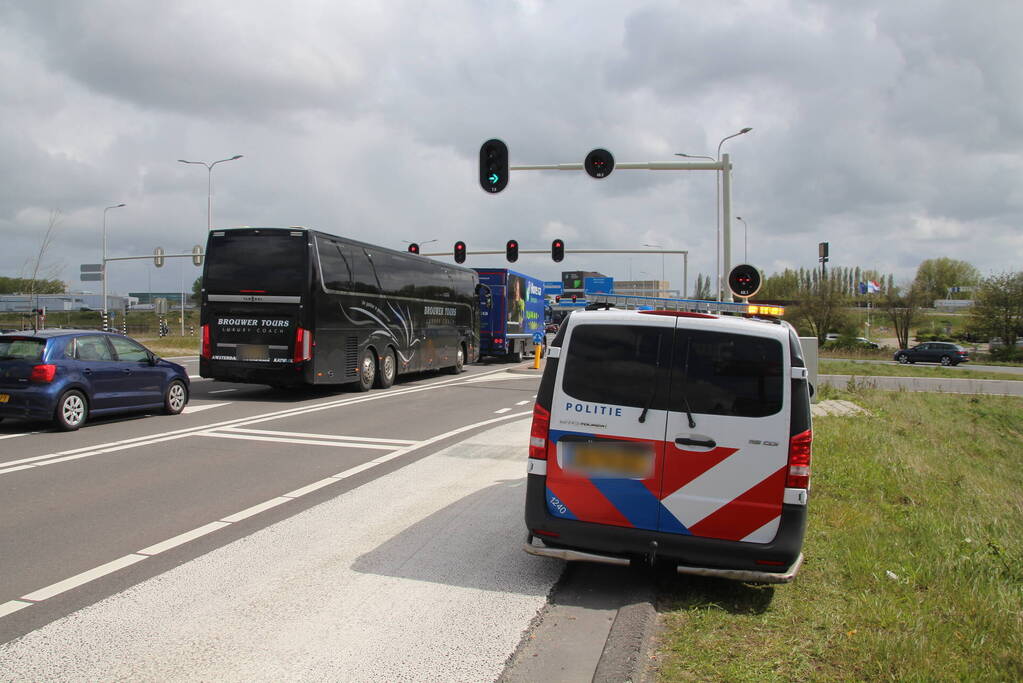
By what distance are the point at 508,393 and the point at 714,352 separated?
14.7m

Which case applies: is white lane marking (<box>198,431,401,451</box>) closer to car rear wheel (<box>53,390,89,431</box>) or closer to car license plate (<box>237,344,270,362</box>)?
car rear wheel (<box>53,390,89,431</box>)

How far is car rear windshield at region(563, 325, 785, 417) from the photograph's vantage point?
475 centimetres

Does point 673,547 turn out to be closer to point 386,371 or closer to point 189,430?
point 189,430

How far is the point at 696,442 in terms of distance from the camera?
15.6 ft

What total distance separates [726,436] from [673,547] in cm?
77

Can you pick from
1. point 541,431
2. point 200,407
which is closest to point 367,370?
point 200,407

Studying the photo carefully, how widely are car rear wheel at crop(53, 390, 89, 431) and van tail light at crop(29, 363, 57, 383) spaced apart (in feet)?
1.02

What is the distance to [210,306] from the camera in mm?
16266

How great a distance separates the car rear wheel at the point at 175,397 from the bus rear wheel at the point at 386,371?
6240 millimetres

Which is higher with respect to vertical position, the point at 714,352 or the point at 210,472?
the point at 714,352

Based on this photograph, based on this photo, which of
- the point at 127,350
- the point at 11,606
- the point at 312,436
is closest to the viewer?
the point at 11,606

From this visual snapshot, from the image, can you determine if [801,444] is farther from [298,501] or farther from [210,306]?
[210,306]

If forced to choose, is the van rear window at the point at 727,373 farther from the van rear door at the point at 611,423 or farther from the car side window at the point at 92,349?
the car side window at the point at 92,349

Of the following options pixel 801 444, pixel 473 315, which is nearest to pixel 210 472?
pixel 801 444
